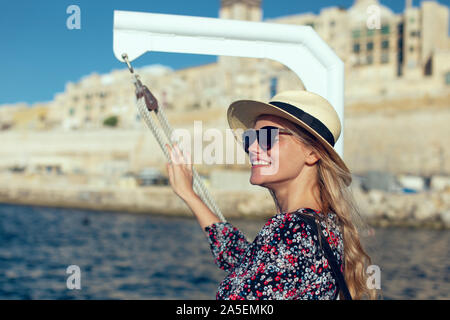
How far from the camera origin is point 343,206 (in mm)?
1581

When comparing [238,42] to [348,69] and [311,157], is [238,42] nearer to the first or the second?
[311,157]

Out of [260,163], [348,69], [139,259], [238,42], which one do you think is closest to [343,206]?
[260,163]

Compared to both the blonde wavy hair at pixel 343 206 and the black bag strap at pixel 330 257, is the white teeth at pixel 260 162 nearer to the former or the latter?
the blonde wavy hair at pixel 343 206

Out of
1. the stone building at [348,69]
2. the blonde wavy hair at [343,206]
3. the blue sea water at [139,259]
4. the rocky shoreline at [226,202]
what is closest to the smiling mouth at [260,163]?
the blonde wavy hair at [343,206]

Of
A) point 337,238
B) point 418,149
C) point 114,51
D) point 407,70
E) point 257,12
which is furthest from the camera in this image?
point 257,12

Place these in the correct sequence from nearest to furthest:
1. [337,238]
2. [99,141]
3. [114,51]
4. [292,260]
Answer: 1. [292,260]
2. [337,238]
3. [114,51]
4. [99,141]

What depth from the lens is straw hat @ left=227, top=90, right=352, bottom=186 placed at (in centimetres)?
→ 154

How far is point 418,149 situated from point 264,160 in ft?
117

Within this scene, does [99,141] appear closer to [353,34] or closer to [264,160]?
[353,34]

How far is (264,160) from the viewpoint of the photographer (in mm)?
1587

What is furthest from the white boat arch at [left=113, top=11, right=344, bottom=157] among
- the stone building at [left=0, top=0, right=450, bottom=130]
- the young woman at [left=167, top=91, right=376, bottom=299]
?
the stone building at [left=0, top=0, right=450, bottom=130]

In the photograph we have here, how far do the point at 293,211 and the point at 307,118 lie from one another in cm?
28

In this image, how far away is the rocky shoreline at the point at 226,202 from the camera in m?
23.2
